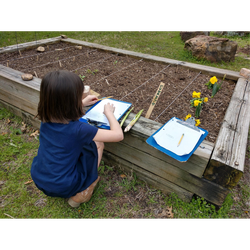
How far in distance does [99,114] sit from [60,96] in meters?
0.58

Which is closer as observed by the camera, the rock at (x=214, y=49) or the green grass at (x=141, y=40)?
the rock at (x=214, y=49)

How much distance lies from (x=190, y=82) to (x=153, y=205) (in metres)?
1.83

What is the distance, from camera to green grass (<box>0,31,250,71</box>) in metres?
4.95

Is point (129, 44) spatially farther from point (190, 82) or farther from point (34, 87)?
point (34, 87)

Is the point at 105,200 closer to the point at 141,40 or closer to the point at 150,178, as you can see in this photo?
the point at 150,178

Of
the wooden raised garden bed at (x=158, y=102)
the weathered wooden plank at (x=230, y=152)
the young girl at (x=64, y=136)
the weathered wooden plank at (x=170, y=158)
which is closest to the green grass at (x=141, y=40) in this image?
the wooden raised garden bed at (x=158, y=102)

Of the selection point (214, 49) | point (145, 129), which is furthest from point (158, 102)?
point (214, 49)

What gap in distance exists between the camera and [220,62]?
4590 mm

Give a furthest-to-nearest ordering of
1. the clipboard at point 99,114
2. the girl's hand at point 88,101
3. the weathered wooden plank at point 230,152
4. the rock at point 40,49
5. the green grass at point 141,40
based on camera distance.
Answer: the green grass at point 141,40, the rock at point 40,49, the girl's hand at point 88,101, the clipboard at point 99,114, the weathered wooden plank at point 230,152

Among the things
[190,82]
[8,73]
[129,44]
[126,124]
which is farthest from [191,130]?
[129,44]

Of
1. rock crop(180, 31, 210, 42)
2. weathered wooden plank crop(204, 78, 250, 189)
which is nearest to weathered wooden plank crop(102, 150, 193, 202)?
weathered wooden plank crop(204, 78, 250, 189)

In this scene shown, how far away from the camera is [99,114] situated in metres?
1.81

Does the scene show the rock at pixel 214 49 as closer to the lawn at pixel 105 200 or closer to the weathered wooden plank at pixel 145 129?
the lawn at pixel 105 200

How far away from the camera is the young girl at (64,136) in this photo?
1.27 meters
